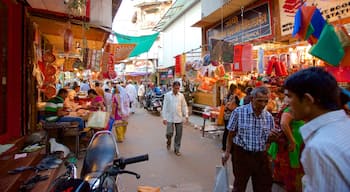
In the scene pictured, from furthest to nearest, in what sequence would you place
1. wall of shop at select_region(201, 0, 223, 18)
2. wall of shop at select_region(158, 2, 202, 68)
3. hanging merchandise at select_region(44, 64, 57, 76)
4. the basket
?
wall of shop at select_region(158, 2, 202, 68), wall of shop at select_region(201, 0, 223, 18), the basket, hanging merchandise at select_region(44, 64, 57, 76)

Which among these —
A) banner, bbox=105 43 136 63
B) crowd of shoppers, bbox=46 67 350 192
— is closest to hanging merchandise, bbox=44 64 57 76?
crowd of shoppers, bbox=46 67 350 192

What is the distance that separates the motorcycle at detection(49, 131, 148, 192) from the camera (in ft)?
5.93

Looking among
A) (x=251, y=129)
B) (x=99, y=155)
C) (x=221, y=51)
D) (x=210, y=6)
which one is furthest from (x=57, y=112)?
(x=210, y=6)

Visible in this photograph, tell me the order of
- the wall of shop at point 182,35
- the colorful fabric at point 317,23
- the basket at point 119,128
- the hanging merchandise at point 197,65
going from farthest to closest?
the wall of shop at point 182,35 < the hanging merchandise at point 197,65 < the basket at point 119,128 < the colorful fabric at point 317,23

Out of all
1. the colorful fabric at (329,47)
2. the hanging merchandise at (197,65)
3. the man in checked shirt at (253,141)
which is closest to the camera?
the man in checked shirt at (253,141)

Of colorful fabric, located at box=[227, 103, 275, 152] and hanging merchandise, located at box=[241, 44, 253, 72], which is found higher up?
hanging merchandise, located at box=[241, 44, 253, 72]

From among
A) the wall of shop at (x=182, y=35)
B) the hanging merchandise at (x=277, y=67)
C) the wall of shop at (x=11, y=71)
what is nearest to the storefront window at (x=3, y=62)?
the wall of shop at (x=11, y=71)

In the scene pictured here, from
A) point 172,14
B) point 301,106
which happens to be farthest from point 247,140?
point 172,14

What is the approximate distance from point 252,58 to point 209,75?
2420 mm

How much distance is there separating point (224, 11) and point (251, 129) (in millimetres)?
7914

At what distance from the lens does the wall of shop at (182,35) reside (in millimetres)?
16341

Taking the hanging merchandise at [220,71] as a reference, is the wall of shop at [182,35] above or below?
above

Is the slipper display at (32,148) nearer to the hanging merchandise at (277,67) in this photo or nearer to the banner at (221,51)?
the banner at (221,51)

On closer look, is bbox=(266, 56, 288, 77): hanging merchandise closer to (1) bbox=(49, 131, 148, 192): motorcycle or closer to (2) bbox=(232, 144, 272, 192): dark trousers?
(2) bbox=(232, 144, 272, 192): dark trousers
